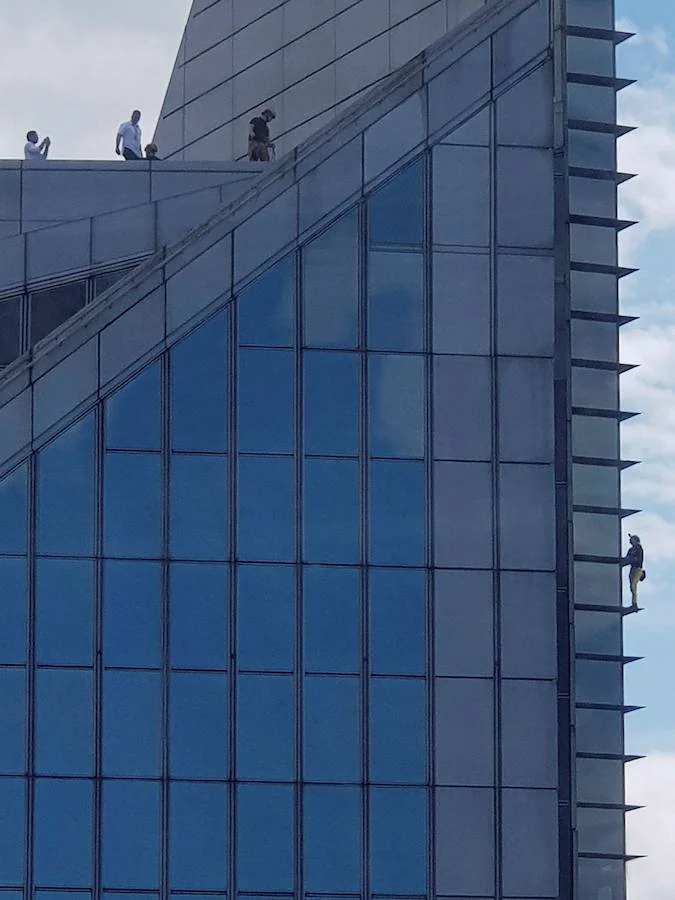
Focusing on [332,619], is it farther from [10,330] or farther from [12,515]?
[10,330]

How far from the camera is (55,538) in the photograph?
57219 millimetres

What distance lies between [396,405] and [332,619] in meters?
4.93

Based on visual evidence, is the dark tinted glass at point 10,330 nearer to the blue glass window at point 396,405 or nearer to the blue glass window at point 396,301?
the blue glass window at point 396,301

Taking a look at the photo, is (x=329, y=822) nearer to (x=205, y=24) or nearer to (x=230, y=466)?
(x=230, y=466)

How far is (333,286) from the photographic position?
195 ft

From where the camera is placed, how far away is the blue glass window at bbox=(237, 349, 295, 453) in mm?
58344

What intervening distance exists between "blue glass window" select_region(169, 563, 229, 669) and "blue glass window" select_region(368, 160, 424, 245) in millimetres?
8374

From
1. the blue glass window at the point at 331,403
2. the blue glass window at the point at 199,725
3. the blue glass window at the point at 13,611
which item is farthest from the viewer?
the blue glass window at the point at 331,403

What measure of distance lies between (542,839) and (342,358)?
11.2 m


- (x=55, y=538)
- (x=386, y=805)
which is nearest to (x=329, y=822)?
(x=386, y=805)

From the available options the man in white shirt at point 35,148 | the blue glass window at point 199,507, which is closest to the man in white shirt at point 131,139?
the man in white shirt at point 35,148

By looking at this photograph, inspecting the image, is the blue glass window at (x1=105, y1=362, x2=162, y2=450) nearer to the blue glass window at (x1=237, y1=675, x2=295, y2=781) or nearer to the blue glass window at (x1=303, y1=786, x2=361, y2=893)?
the blue glass window at (x1=237, y1=675, x2=295, y2=781)

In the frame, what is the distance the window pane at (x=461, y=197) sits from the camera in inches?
2365

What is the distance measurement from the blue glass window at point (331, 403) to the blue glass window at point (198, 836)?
771 centimetres
